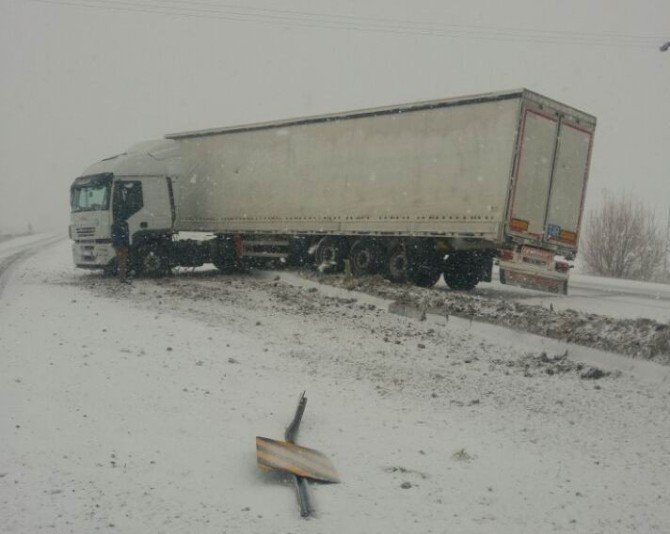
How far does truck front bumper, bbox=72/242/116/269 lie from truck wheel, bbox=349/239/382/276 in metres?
5.90

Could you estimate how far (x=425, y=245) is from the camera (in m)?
14.3

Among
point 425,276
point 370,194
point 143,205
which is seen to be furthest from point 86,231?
point 425,276

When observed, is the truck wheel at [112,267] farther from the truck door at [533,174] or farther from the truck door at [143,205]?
the truck door at [533,174]

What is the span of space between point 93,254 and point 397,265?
25.0 ft

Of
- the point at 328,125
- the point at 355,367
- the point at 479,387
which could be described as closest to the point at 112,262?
the point at 328,125

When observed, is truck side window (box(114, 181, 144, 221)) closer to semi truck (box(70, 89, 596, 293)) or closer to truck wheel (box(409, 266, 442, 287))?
semi truck (box(70, 89, 596, 293))

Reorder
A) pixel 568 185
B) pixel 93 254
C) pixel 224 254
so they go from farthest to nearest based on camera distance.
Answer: pixel 224 254 < pixel 93 254 < pixel 568 185

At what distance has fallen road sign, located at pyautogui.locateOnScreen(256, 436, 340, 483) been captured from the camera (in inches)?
184

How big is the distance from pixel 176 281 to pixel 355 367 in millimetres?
9207

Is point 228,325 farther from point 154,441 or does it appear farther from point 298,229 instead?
point 298,229

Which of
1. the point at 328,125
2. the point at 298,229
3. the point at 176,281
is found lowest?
the point at 176,281

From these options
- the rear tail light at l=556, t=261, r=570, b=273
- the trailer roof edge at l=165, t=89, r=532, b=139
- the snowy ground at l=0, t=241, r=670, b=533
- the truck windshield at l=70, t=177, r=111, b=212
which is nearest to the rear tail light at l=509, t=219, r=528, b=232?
the rear tail light at l=556, t=261, r=570, b=273

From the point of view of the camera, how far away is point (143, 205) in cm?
1709

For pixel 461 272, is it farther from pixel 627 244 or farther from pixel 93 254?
pixel 627 244
